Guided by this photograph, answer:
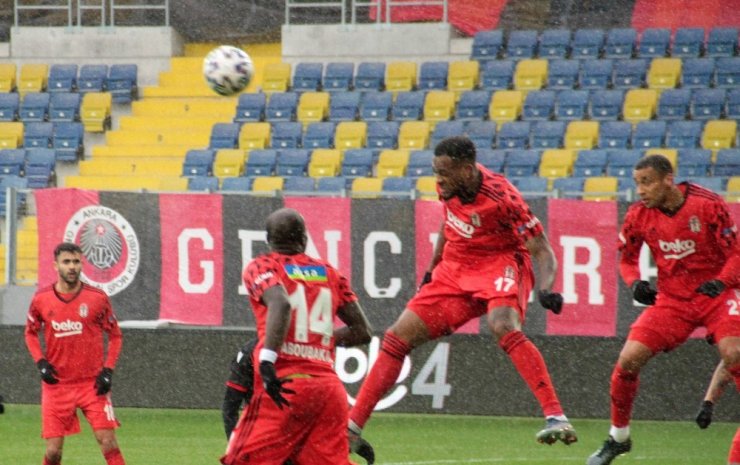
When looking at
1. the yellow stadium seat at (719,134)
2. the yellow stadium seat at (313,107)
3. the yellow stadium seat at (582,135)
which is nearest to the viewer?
the yellow stadium seat at (719,134)

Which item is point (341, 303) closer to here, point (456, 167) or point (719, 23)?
point (456, 167)

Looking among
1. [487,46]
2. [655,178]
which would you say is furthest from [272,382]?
[487,46]

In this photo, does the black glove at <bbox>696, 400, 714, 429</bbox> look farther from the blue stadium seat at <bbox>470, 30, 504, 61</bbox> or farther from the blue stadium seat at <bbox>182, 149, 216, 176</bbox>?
the blue stadium seat at <bbox>470, 30, 504, 61</bbox>

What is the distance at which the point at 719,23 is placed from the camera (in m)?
22.3

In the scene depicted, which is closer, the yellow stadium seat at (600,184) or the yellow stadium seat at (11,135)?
the yellow stadium seat at (600,184)

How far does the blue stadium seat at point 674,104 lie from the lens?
2081 centimetres

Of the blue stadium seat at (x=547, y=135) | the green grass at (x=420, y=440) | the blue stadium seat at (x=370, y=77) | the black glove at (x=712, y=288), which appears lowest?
the green grass at (x=420, y=440)

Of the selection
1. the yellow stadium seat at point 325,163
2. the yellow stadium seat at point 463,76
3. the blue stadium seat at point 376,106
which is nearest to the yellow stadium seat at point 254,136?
the yellow stadium seat at point 325,163

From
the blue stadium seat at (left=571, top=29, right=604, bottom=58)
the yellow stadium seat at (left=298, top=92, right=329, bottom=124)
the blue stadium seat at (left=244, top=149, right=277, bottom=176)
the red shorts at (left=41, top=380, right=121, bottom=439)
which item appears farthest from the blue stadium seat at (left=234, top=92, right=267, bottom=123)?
the red shorts at (left=41, top=380, right=121, bottom=439)

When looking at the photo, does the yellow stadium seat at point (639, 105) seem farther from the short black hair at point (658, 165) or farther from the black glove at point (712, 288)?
the black glove at point (712, 288)

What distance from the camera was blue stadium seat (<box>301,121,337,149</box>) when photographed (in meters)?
21.9

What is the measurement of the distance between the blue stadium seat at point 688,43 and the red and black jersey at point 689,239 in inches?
539

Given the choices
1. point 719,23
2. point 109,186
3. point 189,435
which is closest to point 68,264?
point 189,435

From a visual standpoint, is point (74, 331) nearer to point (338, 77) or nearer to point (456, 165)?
point (456, 165)
